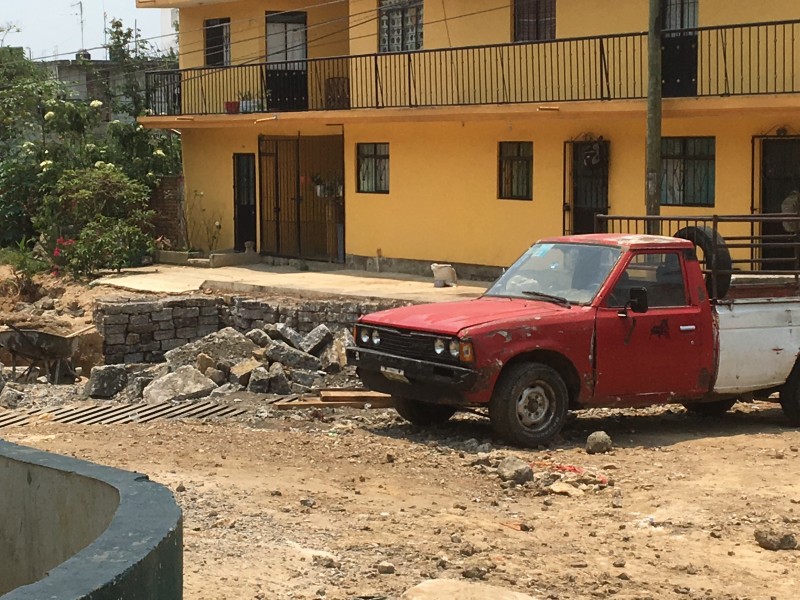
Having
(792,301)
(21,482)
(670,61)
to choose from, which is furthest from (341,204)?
(21,482)

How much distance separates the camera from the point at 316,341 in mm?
17812

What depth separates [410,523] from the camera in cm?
879

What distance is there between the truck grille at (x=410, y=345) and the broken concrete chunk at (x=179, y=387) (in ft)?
11.6

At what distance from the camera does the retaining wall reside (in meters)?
3.62

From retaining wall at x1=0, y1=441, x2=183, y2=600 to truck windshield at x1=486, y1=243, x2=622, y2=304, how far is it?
23.7 feet

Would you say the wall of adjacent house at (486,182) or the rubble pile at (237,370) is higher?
the wall of adjacent house at (486,182)

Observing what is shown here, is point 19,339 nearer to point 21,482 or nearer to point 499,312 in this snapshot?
point 499,312

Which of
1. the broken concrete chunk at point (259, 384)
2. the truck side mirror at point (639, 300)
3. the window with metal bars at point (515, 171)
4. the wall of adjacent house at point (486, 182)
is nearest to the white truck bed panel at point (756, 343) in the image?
the truck side mirror at point (639, 300)

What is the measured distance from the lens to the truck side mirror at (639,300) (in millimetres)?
11781

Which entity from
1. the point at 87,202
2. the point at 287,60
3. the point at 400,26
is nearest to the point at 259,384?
the point at 400,26

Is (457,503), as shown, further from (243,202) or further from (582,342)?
(243,202)

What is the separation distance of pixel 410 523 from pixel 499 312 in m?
3.28

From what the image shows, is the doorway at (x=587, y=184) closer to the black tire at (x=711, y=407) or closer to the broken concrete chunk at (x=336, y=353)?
the broken concrete chunk at (x=336, y=353)

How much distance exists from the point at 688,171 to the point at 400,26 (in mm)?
7373
